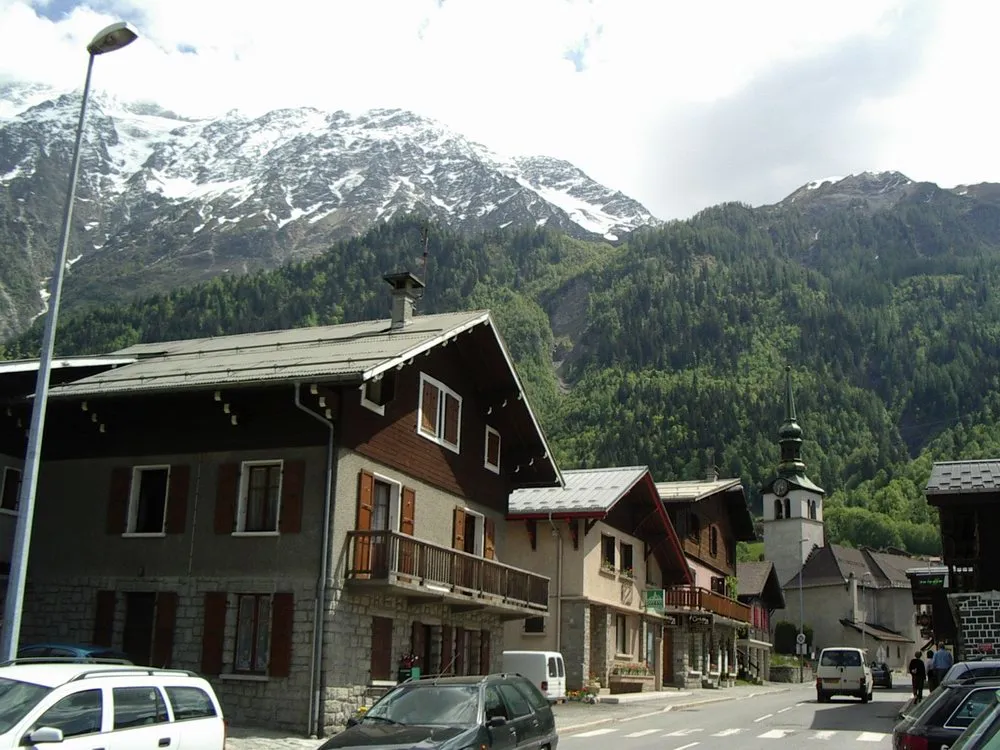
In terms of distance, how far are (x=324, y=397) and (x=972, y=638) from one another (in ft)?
69.6

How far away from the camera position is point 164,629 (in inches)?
904

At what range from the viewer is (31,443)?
621 inches

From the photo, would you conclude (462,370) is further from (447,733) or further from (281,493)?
(447,733)

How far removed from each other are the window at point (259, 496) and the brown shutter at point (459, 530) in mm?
6316

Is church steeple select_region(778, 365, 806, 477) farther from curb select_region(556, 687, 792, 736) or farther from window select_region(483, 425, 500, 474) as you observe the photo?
window select_region(483, 425, 500, 474)

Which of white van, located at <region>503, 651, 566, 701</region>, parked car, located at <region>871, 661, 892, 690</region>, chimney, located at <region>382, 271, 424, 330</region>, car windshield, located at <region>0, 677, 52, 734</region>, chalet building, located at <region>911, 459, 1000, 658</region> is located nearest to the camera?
car windshield, located at <region>0, 677, 52, 734</region>

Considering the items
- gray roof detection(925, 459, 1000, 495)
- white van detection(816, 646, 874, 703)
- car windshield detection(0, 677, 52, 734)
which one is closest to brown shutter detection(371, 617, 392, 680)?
car windshield detection(0, 677, 52, 734)

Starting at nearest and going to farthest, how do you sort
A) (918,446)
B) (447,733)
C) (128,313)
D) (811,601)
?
(447,733) < (811,601) < (128,313) < (918,446)

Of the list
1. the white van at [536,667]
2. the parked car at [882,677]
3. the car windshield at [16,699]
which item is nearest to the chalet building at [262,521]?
the white van at [536,667]

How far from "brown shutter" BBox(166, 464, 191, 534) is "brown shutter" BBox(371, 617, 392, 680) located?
15.4 feet

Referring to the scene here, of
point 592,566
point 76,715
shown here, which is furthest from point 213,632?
point 592,566

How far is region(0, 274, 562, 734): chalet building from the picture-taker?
22.0m

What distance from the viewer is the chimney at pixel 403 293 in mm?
28938

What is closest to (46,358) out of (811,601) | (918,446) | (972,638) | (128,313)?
(972,638)
